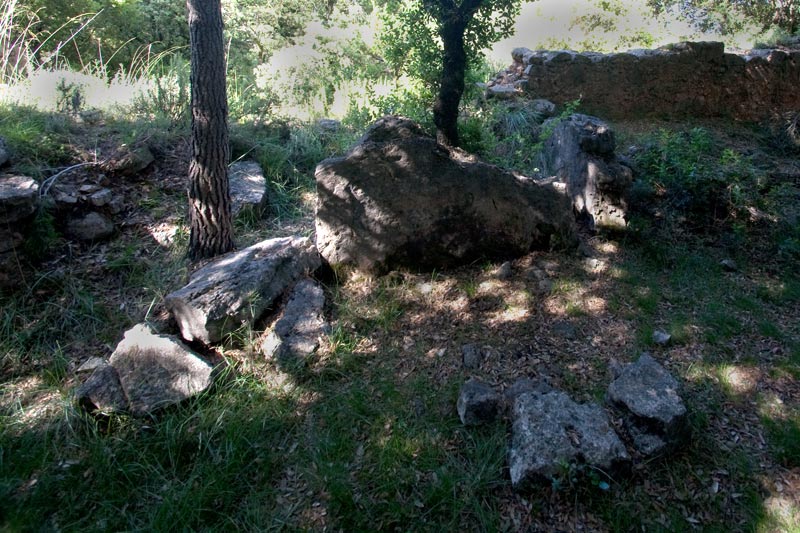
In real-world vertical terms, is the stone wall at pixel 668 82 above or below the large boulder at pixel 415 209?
above

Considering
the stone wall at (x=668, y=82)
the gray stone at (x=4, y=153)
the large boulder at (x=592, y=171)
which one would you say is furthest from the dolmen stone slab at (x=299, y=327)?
the stone wall at (x=668, y=82)

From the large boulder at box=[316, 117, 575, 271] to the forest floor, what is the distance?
19 cm

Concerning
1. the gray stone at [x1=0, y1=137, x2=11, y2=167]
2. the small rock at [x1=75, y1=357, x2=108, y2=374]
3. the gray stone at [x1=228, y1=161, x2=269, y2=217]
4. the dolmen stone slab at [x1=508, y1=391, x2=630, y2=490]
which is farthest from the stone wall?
the small rock at [x1=75, y1=357, x2=108, y2=374]

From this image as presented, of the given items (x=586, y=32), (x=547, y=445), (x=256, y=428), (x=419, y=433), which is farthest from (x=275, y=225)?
(x=586, y=32)

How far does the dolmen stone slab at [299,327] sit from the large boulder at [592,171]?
2.47 meters

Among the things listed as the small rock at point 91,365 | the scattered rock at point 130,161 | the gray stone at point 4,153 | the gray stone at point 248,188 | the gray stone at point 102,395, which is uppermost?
the gray stone at point 4,153

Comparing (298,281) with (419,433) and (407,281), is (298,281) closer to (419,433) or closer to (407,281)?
(407,281)

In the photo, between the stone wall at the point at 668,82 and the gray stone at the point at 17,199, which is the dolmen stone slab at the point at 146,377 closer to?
the gray stone at the point at 17,199

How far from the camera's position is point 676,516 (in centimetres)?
229

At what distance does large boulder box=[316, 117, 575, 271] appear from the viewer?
379 centimetres

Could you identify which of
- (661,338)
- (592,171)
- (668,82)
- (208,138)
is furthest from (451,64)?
(668,82)

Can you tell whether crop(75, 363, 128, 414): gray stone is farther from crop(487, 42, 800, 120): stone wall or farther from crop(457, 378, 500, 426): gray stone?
crop(487, 42, 800, 120): stone wall

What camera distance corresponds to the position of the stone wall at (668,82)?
7.71 metres

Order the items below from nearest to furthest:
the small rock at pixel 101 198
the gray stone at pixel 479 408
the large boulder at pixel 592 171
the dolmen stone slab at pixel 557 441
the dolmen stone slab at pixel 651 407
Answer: the dolmen stone slab at pixel 557 441, the dolmen stone slab at pixel 651 407, the gray stone at pixel 479 408, the small rock at pixel 101 198, the large boulder at pixel 592 171
